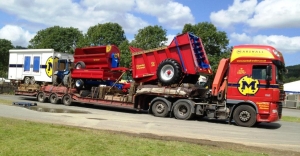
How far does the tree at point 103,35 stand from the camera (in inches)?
2018

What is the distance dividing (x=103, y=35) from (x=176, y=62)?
37.0m

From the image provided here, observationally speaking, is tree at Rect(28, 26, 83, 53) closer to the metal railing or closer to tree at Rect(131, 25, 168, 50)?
tree at Rect(131, 25, 168, 50)

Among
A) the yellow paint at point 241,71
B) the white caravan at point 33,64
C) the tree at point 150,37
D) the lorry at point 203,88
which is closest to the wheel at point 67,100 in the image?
the lorry at point 203,88

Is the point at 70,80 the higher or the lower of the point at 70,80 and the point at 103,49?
the lower

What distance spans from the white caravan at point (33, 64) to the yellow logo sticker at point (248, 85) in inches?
520

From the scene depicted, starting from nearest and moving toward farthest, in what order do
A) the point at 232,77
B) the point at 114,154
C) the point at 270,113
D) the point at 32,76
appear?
1. the point at 114,154
2. the point at 270,113
3. the point at 232,77
4. the point at 32,76

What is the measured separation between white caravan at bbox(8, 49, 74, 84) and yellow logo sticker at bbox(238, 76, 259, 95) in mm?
13205

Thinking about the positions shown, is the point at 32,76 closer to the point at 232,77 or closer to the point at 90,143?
the point at 232,77

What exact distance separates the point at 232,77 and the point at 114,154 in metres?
9.13

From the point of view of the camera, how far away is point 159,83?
16531mm

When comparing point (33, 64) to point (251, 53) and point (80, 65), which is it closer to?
point (80, 65)

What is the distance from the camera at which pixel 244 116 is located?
13898 mm

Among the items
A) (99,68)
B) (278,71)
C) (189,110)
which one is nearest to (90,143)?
(189,110)

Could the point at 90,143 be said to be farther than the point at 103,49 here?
No
